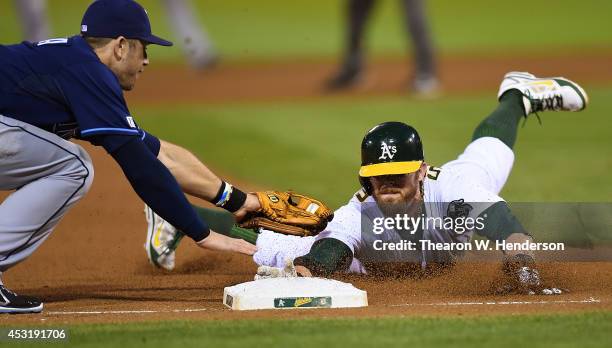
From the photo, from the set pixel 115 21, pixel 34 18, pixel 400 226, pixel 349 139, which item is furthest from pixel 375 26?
pixel 115 21

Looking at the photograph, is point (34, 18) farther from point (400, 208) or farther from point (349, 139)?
point (400, 208)

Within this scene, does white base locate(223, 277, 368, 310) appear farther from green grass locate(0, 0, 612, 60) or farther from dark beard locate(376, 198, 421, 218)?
green grass locate(0, 0, 612, 60)

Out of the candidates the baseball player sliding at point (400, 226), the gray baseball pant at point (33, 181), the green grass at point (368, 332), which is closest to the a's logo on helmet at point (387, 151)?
the baseball player sliding at point (400, 226)

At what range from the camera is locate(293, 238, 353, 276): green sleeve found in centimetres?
548

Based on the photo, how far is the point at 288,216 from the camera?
546 cm

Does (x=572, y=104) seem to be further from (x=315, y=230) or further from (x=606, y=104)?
(x=606, y=104)

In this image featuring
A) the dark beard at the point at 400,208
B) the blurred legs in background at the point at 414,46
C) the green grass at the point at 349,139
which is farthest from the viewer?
the blurred legs in background at the point at 414,46

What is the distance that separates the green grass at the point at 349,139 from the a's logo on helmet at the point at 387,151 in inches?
108

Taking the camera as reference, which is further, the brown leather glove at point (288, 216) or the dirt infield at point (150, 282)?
the brown leather glove at point (288, 216)

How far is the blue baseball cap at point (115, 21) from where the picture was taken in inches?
202

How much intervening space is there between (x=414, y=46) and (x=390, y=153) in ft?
26.9

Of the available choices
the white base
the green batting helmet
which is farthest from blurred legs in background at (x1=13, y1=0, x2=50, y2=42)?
the white base

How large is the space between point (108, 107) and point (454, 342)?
1.86 metres

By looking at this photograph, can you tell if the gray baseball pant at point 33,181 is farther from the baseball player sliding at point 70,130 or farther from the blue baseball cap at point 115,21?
the blue baseball cap at point 115,21
